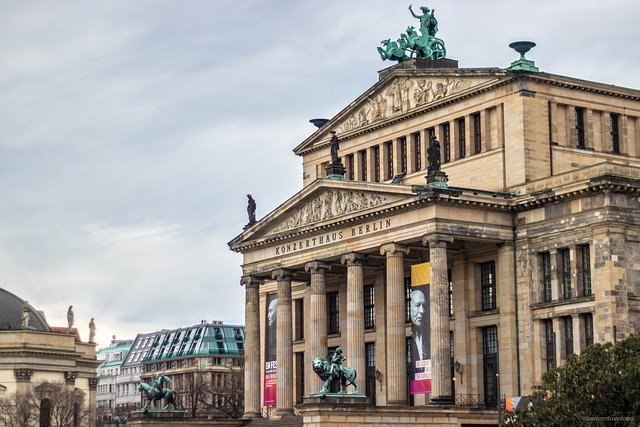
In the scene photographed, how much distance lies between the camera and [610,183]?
239 feet

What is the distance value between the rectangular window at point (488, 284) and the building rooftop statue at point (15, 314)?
288ft

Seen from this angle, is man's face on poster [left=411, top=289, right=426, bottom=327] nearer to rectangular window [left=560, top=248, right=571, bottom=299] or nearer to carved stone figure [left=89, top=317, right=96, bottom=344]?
rectangular window [left=560, top=248, right=571, bottom=299]

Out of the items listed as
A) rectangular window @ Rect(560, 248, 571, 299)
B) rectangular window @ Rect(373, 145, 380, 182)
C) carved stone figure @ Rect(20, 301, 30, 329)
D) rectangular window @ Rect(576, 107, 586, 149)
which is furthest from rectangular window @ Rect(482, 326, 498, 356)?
carved stone figure @ Rect(20, 301, 30, 329)

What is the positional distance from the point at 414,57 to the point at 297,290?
18545 millimetres

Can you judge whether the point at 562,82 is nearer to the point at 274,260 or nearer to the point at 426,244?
the point at 426,244

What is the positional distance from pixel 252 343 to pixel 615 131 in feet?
91.7

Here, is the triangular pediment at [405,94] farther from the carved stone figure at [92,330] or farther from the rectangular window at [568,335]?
the carved stone figure at [92,330]

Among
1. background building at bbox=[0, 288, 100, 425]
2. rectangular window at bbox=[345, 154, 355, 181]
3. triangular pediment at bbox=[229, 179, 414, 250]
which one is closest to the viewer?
triangular pediment at bbox=[229, 179, 414, 250]

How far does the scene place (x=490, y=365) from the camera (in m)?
80.3

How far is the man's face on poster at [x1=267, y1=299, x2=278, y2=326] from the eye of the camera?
91.5 metres

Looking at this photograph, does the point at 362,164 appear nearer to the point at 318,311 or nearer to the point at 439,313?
the point at 318,311

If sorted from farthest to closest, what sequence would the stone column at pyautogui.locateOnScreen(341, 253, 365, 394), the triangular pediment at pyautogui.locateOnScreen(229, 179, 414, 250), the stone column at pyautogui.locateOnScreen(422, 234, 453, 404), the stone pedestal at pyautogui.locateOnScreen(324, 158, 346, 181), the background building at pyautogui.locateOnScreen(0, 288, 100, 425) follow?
the background building at pyautogui.locateOnScreen(0, 288, 100, 425), the stone pedestal at pyautogui.locateOnScreen(324, 158, 346, 181), the stone column at pyautogui.locateOnScreen(341, 253, 365, 394), the triangular pediment at pyautogui.locateOnScreen(229, 179, 414, 250), the stone column at pyautogui.locateOnScreen(422, 234, 453, 404)

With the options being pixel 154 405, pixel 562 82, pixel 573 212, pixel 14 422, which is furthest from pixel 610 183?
pixel 14 422

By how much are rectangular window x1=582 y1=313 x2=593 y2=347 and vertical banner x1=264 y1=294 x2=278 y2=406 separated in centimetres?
2378
